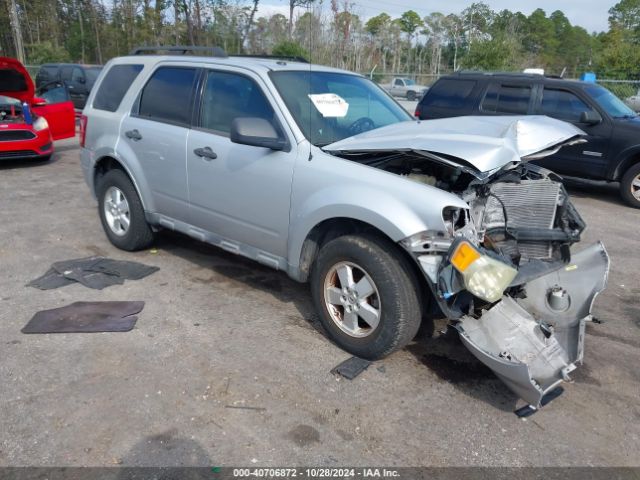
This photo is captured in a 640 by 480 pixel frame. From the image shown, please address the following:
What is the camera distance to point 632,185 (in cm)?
802

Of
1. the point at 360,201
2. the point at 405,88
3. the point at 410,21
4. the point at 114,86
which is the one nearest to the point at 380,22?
the point at 410,21

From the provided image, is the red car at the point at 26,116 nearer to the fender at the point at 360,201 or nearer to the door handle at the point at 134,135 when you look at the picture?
the door handle at the point at 134,135

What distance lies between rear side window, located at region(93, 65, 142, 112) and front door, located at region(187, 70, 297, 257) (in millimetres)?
1207

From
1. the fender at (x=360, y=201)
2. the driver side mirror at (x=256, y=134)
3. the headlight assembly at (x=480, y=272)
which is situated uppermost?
the driver side mirror at (x=256, y=134)

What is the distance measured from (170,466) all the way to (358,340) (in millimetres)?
1436

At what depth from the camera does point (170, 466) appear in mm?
2605

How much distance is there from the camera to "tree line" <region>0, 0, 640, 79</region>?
19.9 metres

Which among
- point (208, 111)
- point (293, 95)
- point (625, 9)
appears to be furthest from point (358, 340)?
point (625, 9)

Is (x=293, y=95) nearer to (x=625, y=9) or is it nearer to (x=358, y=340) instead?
(x=358, y=340)

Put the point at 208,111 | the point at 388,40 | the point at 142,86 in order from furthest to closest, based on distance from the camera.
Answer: the point at 388,40 < the point at 142,86 < the point at 208,111

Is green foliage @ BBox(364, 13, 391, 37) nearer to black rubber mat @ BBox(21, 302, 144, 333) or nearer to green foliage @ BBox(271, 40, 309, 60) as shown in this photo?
green foliage @ BBox(271, 40, 309, 60)

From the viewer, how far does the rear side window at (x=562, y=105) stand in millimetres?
8289

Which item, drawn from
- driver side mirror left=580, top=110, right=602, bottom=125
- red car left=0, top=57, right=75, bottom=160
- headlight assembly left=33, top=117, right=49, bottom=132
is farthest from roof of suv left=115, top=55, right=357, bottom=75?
headlight assembly left=33, top=117, right=49, bottom=132

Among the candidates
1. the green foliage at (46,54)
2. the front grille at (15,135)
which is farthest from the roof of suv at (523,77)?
the green foliage at (46,54)
